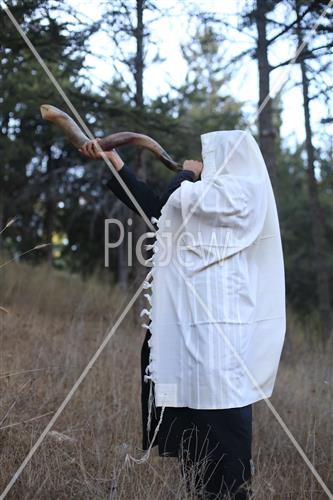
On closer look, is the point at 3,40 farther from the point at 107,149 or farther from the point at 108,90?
the point at 107,149

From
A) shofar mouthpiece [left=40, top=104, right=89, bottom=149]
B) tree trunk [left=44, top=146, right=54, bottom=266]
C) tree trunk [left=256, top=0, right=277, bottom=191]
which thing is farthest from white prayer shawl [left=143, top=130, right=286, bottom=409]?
tree trunk [left=44, top=146, right=54, bottom=266]

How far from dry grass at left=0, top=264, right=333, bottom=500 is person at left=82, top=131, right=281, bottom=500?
0.17m

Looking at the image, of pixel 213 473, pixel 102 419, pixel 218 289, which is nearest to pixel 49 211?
pixel 102 419

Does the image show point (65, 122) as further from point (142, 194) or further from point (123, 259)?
point (123, 259)

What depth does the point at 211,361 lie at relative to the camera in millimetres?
3000

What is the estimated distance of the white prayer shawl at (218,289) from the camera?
302cm

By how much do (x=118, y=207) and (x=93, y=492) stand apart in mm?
8145

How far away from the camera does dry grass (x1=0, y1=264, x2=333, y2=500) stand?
320cm

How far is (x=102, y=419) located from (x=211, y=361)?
5.17 feet

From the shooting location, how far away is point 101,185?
11742 millimetres

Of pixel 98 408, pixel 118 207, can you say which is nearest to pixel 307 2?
pixel 98 408

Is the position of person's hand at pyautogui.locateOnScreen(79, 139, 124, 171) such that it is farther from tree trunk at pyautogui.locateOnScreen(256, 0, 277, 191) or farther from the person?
tree trunk at pyautogui.locateOnScreen(256, 0, 277, 191)

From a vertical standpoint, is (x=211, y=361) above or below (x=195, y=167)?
below

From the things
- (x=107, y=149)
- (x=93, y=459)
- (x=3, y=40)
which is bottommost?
(x=93, y=459)
